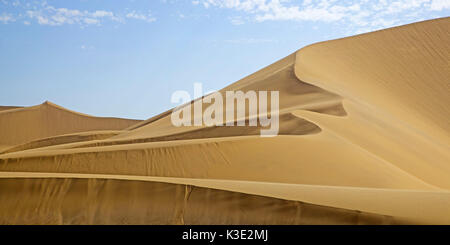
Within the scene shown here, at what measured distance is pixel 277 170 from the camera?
29.8 ft

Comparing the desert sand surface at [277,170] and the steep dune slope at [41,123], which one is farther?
the steep dune slope at [41,123]

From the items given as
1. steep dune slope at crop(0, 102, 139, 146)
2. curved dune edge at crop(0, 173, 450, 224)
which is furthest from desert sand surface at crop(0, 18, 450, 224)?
steep dune slope at crop(0, 102, 139, 146)

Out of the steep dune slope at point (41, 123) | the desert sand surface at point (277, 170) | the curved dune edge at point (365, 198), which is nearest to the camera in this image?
the curved dune edge at point (365, 198)

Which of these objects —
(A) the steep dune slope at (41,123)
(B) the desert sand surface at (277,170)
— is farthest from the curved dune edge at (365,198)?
(A) the steep dune slope at (41,123)

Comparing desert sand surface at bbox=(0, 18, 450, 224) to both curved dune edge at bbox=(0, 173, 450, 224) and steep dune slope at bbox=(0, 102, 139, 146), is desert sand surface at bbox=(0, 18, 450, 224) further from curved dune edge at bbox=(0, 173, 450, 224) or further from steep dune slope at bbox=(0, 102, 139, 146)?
steep dune slope at bbox=(0, 102, 139, 146)

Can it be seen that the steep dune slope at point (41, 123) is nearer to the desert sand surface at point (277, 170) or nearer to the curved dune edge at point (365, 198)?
the desert sand surface at point (277, 170)

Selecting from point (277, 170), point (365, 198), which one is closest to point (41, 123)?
point (277, 170)

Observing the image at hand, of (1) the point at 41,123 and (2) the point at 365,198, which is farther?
(1) the point at 41,123

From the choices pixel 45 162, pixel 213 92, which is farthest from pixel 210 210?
pixel 213 92

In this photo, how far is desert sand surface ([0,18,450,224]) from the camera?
563 centimetres

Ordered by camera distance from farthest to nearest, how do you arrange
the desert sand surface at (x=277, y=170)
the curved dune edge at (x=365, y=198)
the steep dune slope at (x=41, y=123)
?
the steep dune slope at (x=41, y=123)
the desert sand surface at (x=277, y=170)
the curved dune edge at (x=365, y=198)

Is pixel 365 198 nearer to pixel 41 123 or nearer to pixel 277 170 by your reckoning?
pixel 277 170

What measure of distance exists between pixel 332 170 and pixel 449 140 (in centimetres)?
1084

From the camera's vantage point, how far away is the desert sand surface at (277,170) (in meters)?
5.63
